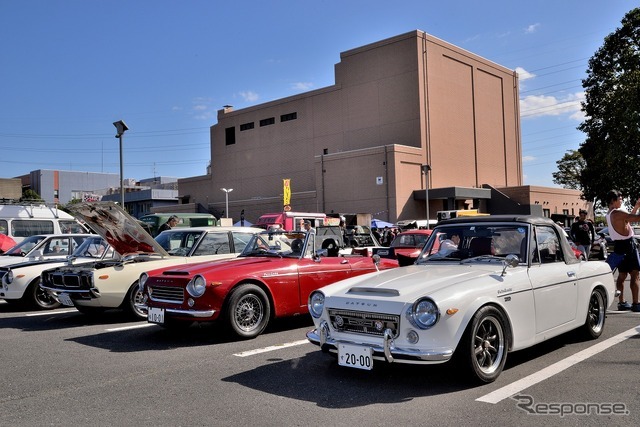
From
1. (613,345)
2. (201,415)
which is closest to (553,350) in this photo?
(613,345)

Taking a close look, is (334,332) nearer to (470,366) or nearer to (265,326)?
(470,366)

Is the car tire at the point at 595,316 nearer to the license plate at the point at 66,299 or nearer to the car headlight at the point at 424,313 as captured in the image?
the car headlight at the point at 424,313

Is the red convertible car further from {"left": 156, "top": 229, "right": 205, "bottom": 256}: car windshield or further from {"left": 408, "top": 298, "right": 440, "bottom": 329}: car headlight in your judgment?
{"left": 408, "top": 298, "right": 440, "bottom": 329}: car headlight

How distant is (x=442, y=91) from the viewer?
157 feet

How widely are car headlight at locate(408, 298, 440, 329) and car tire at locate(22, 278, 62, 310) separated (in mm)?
8208

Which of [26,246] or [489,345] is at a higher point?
[26,246]

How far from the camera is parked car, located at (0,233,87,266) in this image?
1190 centimetres

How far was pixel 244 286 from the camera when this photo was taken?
7.27 meters

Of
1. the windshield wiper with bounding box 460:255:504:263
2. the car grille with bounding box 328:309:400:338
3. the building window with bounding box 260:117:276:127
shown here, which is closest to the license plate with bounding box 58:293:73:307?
the car grille with bounding box 328:309:400:338

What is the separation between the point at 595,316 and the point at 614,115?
2617 cm

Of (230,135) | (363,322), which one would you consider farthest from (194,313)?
(230,135)

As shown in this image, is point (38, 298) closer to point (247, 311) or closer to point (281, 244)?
point (281, 244)

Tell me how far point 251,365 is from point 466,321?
244 centimetres

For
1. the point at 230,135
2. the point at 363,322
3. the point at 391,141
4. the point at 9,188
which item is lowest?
the point at 363,322
